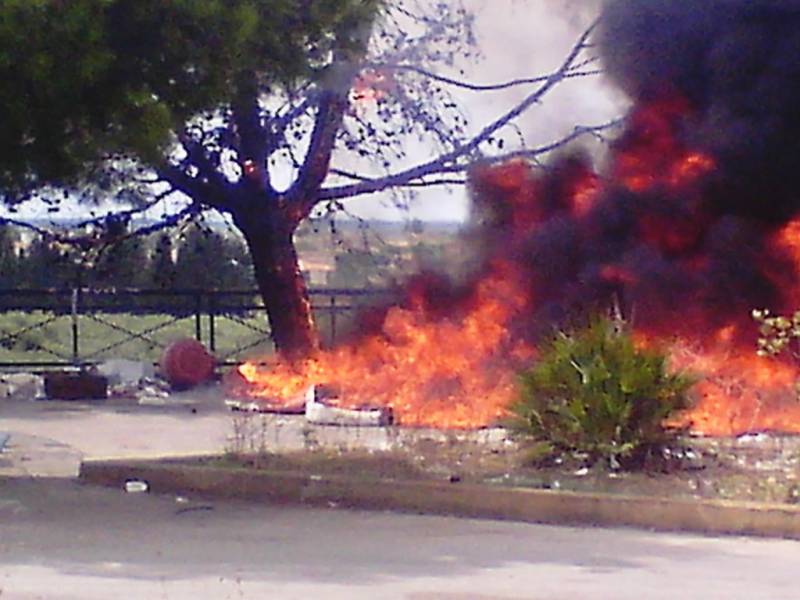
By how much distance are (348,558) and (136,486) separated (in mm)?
2642

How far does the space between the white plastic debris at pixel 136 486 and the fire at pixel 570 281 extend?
167 inches

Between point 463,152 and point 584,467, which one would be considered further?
point 463,152

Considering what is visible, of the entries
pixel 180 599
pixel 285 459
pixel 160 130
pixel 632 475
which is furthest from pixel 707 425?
pixel 180 599

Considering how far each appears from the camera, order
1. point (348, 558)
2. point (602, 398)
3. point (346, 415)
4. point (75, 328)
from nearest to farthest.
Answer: point (348, 558) < point (602, 398) < point (346, 415) < point (75, 328)

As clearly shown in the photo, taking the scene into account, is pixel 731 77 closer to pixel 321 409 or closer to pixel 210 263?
pixel 321 409

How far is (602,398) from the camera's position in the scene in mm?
9719

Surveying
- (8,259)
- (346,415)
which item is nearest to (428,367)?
(346,415)

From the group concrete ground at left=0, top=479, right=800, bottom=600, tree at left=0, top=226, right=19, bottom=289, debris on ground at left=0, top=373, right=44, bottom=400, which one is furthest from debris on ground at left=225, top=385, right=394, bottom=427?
tree at left=0, top=226, right=19, bottom=289

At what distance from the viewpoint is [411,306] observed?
1805cm

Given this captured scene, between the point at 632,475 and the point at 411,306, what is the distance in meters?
8.62

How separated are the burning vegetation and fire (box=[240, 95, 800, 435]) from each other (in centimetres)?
2

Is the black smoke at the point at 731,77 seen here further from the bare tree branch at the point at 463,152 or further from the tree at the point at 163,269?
the tree at the point at 163,269

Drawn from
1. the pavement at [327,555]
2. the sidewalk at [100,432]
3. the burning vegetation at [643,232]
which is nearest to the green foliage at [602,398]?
the pavement at [327,555]

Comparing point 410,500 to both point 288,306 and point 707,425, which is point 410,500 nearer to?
point 707,425
